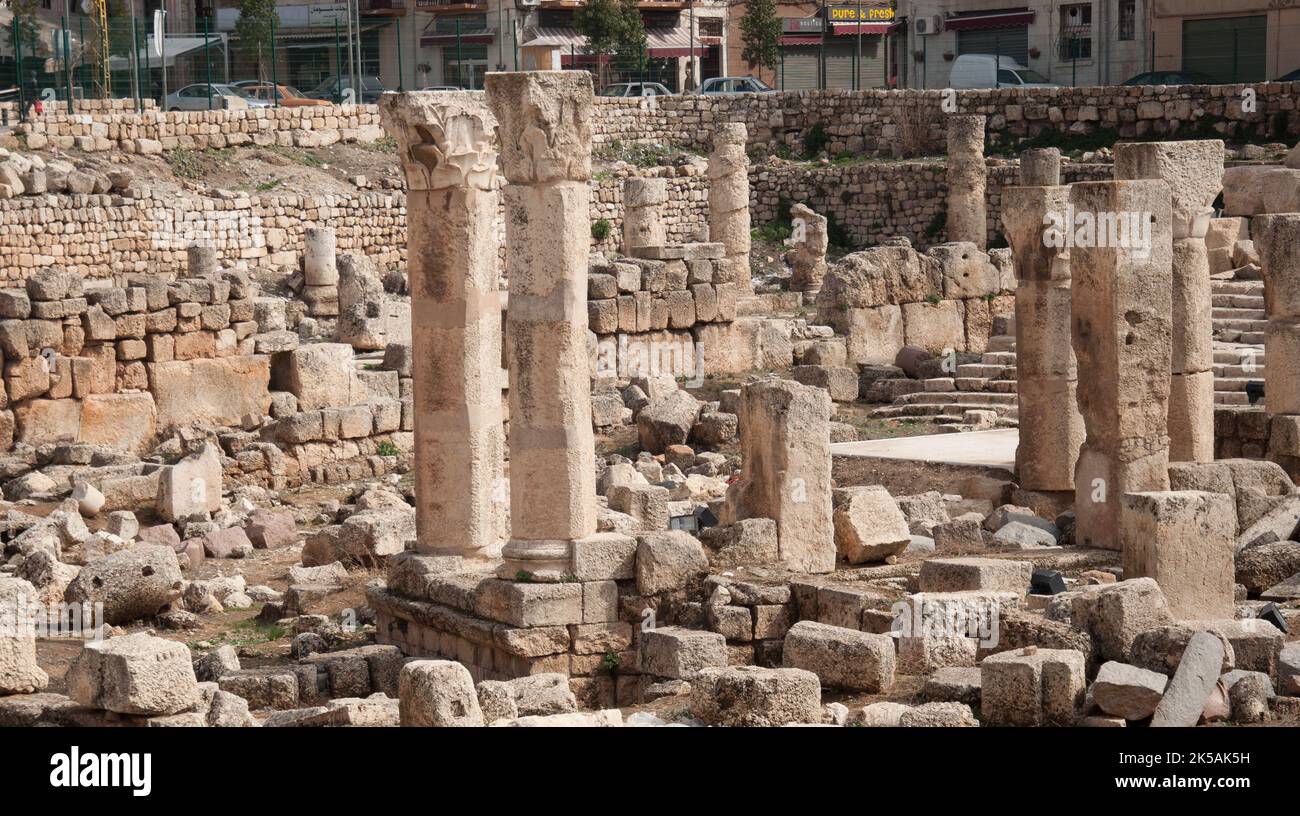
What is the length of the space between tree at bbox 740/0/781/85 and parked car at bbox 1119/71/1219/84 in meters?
12.0

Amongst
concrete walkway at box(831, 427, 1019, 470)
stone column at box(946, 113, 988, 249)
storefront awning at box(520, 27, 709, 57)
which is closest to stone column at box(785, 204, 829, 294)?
stone column at box(946, 113, 988, 249)

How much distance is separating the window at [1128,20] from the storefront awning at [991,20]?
224 cm

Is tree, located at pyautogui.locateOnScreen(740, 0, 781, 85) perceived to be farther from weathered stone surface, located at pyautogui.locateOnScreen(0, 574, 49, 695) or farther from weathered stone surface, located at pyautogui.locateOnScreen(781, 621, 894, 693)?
weathered stone surface, located at pyautogui.locateOnScreen(0, 574, 49, 695)

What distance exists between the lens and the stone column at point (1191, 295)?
1689 cm

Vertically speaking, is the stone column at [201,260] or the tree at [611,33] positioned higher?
the tree at [611,33]

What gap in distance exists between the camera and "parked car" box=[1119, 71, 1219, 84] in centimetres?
4244

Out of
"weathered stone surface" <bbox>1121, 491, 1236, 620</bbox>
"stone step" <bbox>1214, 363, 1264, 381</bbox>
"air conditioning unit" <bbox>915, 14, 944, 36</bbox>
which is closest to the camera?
"weathered stone surface" <bbox>1121, 491, 1236, 620</bbox>

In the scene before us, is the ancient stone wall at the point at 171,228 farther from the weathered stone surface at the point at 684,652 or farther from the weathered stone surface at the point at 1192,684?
the weathered stone surface at the point at 1192,684

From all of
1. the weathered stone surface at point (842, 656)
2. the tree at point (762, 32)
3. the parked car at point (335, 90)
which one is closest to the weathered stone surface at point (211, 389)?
the weathered stone surface at point (842, 656)

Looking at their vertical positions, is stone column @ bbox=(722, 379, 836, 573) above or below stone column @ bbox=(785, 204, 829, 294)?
below

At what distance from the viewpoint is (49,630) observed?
15211mm

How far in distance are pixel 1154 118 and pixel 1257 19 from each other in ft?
17.2

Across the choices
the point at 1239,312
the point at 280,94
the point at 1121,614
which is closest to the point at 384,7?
the point at 280,94

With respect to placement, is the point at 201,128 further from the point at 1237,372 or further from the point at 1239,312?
the point at 1237,372
